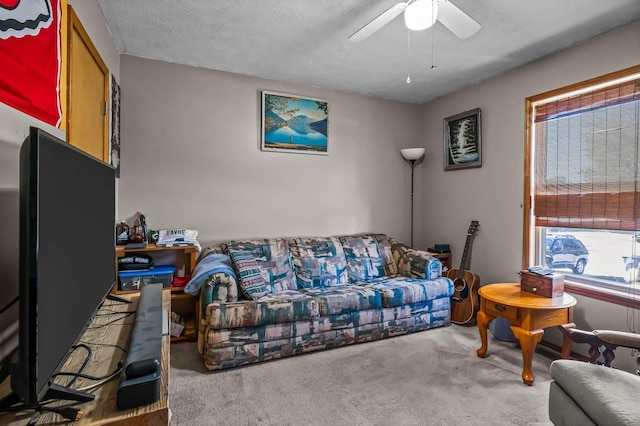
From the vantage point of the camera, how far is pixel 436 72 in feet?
10.6

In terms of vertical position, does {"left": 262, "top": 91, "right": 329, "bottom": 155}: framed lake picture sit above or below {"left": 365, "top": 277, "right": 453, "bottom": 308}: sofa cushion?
above

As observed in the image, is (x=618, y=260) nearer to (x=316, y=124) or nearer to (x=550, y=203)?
(x=550, y=203)

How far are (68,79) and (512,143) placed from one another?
346 centimetres

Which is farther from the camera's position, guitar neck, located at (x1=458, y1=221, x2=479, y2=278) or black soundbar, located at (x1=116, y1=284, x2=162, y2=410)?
guitar neck, located at (x1=458, y1=221, x2=479, y2=278)

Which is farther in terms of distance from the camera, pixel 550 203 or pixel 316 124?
pixel 316 124

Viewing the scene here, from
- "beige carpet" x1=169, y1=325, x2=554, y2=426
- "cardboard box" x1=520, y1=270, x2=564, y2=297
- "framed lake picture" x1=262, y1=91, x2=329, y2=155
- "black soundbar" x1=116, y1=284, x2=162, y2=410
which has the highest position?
"framed lake picture" x1=262, y1=91, x2=329, y2=155

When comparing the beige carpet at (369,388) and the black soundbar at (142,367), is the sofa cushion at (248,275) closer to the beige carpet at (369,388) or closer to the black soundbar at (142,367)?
the beige carpet at (369,388)

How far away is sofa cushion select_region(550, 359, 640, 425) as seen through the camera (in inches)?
48.1

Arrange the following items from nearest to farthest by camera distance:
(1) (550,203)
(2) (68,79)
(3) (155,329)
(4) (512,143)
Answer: (3) (155,329) < (2) (68,79) < (1) (550,203) < (4) (512,143)

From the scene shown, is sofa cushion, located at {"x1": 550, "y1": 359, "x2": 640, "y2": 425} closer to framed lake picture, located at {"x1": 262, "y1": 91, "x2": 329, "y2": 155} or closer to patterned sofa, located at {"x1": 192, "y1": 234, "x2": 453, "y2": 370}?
patterned sofa, located at {"x1": 192, "y1": 234, "x2": 453, "y2": 370}

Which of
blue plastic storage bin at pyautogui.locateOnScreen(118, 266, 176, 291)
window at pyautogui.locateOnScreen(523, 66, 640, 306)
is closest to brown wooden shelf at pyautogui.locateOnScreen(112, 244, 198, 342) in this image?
blue plastic storage bin at pyautogui.locateOnScreen(118, 266, 176, 291)

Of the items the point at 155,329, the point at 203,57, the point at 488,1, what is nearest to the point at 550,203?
the point at 488,1

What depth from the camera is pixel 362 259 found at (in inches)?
139

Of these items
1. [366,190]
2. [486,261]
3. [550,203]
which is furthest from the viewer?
[366,190]
